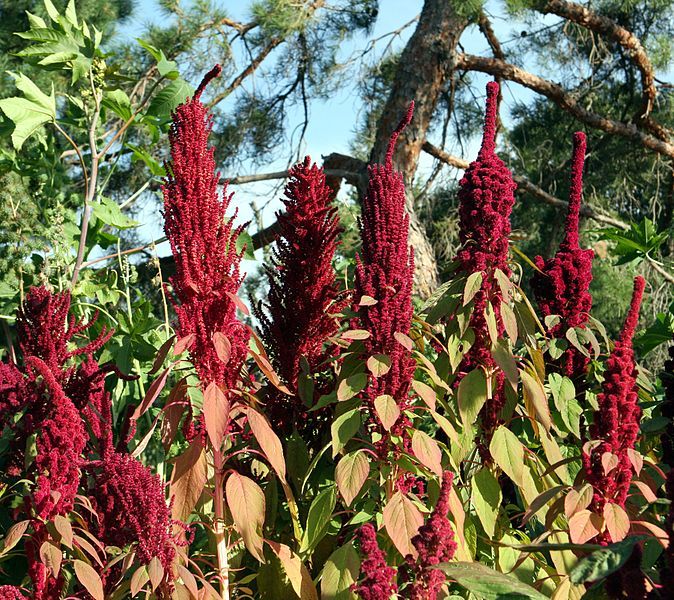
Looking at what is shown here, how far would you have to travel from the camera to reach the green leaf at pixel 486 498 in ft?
5.51

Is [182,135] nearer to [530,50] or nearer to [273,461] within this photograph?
[273,461]

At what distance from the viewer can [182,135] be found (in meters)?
1.66

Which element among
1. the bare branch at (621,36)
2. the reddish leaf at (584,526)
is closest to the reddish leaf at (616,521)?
the reddish leaf at (584,526)

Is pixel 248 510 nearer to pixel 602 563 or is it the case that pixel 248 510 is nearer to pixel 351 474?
pixel 351 474

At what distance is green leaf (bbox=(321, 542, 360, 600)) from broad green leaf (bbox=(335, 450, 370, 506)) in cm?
12

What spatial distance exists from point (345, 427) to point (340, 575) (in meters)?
0.28

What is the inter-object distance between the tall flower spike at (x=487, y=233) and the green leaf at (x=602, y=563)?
99cm

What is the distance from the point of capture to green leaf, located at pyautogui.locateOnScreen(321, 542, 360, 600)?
1524 mm

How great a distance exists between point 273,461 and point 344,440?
0.14m

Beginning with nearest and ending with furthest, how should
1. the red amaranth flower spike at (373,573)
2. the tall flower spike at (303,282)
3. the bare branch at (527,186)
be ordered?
the red amaranth flower spike at (373,573)
the tall flower spike at (303,282)
the bare branch at (527,186)

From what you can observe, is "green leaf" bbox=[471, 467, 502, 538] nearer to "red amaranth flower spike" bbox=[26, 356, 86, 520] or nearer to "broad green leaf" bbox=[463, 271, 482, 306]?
"broad green leaf" bbox=[463, 271, 482, 306]

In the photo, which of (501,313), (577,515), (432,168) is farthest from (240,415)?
(432,168)

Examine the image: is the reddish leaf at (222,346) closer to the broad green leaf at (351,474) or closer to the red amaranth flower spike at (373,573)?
the broad green leaf at (351,474)

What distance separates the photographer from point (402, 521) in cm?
151
